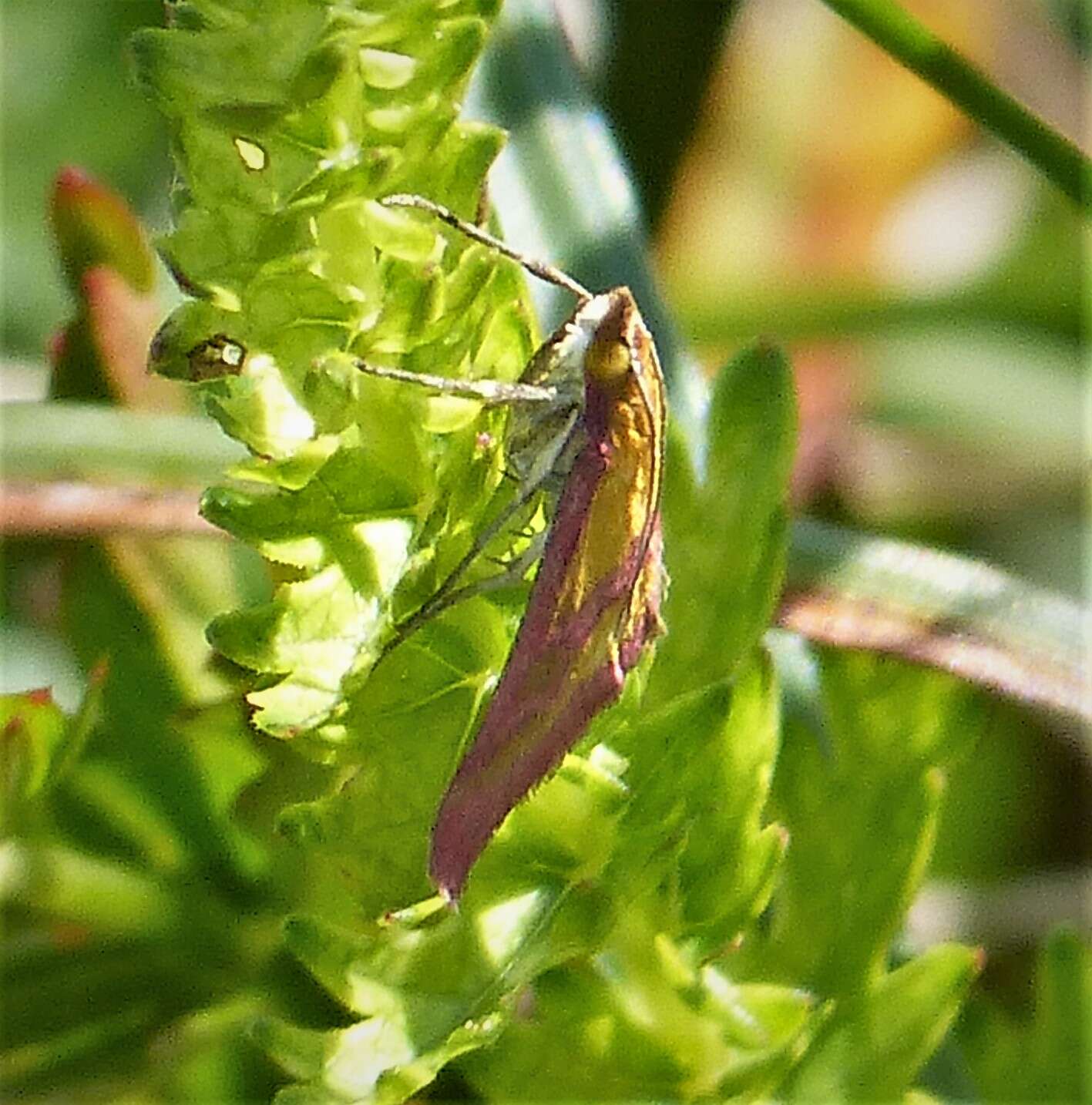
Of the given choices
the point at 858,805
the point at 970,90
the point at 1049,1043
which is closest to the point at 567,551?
the point at 858,805

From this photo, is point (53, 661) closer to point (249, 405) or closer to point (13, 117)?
point (13, 117)

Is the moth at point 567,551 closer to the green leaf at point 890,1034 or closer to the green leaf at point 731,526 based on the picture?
the green leaf at point 731,526

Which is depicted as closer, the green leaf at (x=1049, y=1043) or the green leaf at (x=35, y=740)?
the green leaf at (x=35, y=740)

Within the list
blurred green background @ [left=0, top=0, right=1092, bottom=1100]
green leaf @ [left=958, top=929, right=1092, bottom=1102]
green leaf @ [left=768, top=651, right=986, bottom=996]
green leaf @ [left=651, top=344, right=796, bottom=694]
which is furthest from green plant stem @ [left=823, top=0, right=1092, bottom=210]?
blurred green background @ [left=0, top=0, right=1092, bottom=1100]

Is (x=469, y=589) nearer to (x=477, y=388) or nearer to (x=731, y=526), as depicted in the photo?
(x=477, y=388)

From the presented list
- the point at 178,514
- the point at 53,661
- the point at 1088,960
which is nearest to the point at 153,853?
the point at 178,514

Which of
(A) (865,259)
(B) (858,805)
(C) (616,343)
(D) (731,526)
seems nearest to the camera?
(C) (616,343)

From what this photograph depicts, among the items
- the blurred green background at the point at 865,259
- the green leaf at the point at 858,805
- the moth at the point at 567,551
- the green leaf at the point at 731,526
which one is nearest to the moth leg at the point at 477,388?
the moth at the point at 567,551
